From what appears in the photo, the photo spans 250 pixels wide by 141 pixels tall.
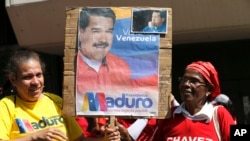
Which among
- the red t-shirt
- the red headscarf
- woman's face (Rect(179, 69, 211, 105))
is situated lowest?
the red t-shirt

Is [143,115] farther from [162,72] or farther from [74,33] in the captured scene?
[74,33]

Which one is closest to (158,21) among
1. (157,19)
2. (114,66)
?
(157,19)

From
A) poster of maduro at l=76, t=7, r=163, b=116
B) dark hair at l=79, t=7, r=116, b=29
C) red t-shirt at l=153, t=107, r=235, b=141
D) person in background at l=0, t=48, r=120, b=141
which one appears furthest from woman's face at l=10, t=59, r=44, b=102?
red t-shirt at l=153, t=107, r=235, b=141

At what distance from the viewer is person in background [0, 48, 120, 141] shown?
3341 millimetres

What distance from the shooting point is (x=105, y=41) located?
360 cm

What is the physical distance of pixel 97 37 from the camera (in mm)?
3605

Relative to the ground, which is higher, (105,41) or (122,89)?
(105,41)

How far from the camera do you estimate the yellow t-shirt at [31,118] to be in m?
3.34

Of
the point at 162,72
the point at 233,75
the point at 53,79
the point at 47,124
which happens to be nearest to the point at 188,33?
the point at 233,75

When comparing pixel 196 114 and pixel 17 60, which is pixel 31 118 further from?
pixel 196 114

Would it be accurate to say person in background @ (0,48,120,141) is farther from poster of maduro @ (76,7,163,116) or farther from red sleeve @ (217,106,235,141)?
red sleeve @ (217,106,235,141)

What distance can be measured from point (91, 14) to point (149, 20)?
355mm

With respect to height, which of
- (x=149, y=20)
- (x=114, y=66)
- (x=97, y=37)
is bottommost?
(x=114, y=66)

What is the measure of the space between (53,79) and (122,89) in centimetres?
401
